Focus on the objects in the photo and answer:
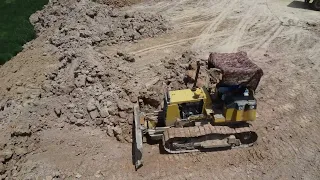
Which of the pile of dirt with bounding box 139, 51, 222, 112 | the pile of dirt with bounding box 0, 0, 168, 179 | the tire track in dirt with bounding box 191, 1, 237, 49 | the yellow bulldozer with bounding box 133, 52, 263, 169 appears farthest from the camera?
the tire track in dirt with bounding box 191, 1, 237, 49

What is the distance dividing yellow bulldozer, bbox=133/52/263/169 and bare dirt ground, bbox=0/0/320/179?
1.28 feet

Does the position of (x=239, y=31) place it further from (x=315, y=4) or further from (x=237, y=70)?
(x=237, y=70)

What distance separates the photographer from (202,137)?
1007 cm

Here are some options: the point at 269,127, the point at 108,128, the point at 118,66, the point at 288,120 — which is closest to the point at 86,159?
the point at 108,128

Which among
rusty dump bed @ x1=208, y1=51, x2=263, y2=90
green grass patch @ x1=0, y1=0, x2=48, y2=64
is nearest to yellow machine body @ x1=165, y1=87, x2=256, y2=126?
rusty dump bed @ x1=208, y1=51, x2=263, y2=90

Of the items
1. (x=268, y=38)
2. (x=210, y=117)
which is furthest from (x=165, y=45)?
(x=210, y=117)

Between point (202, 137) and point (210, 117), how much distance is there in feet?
2.15

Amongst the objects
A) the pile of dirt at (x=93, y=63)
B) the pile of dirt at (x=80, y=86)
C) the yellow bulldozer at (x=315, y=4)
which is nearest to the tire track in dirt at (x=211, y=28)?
the pile of dirt at (x=80, y=86)

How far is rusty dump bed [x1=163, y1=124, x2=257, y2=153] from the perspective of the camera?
991 centimetres

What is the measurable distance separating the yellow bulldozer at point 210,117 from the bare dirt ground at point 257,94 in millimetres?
390

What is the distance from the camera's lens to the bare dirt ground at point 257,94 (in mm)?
9609

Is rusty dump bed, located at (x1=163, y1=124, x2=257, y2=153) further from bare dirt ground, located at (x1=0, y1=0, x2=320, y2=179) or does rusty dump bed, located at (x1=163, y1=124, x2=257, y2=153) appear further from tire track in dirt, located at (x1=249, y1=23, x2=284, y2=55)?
tire track in dirt, located at (x1=249, y1=23, x2=284, y2=55)

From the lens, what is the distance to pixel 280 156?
10195mm

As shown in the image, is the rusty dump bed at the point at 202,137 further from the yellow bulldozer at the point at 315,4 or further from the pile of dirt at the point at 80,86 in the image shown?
the yellow bulldozer at the point at 315,4
